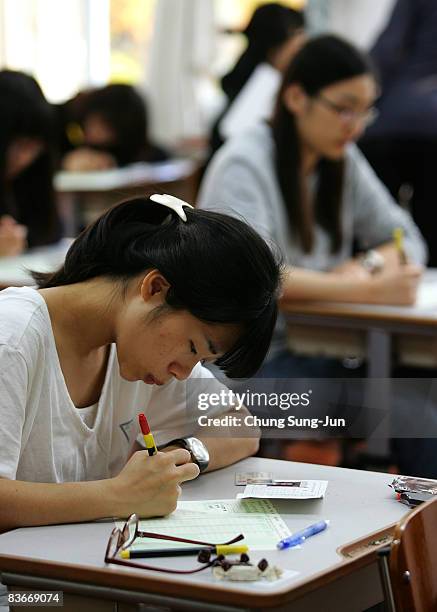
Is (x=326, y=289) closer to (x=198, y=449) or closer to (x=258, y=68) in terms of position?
(x=198, y=449)

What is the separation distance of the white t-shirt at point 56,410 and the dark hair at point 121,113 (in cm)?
431

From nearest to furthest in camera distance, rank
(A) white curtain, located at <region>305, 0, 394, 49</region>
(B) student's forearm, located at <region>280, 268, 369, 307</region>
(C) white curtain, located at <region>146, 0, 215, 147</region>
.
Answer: (B) student's forearm, located at <region>280, 268, 369, 307</region> → (A) white curtain, located at <region>305, 0, 394, 49</region> → (C) white curtain, located at <region>146, 0, 215, 147</region>

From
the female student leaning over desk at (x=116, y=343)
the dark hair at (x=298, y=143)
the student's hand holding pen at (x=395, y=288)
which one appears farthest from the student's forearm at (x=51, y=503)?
the dark hair at (x=298, y=143)

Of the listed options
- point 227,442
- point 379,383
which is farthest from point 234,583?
point 379,383

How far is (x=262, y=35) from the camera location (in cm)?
501

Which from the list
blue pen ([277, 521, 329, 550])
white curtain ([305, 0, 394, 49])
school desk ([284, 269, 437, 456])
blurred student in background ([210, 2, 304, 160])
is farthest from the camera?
white curtain ([305, 0, 394, 49])

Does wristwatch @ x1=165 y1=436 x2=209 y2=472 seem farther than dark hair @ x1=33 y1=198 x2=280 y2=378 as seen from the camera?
Yes

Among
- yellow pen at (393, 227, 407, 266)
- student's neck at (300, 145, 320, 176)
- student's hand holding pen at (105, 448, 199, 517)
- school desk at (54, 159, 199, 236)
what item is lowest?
school desk at (54, 159, 199, 236)

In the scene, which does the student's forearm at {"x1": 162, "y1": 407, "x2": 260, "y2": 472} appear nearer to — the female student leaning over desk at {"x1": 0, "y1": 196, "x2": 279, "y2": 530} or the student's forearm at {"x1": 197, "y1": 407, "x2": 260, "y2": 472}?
the student's forearm at {"x1": 197, "y1": 407, "x2": 260, "y2": 472}

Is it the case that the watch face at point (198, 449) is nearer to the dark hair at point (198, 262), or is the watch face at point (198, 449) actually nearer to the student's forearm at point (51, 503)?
the dark hair at point (198, 262)

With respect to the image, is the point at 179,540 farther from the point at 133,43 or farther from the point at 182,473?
the point at 133,43

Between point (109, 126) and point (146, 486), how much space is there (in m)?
4.69

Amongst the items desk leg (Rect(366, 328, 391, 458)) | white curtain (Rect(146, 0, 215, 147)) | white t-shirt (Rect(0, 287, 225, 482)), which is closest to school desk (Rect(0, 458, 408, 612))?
white t-shirt (Rect(0, 287, 225, 482))

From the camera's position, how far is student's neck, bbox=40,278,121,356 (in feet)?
5.56
